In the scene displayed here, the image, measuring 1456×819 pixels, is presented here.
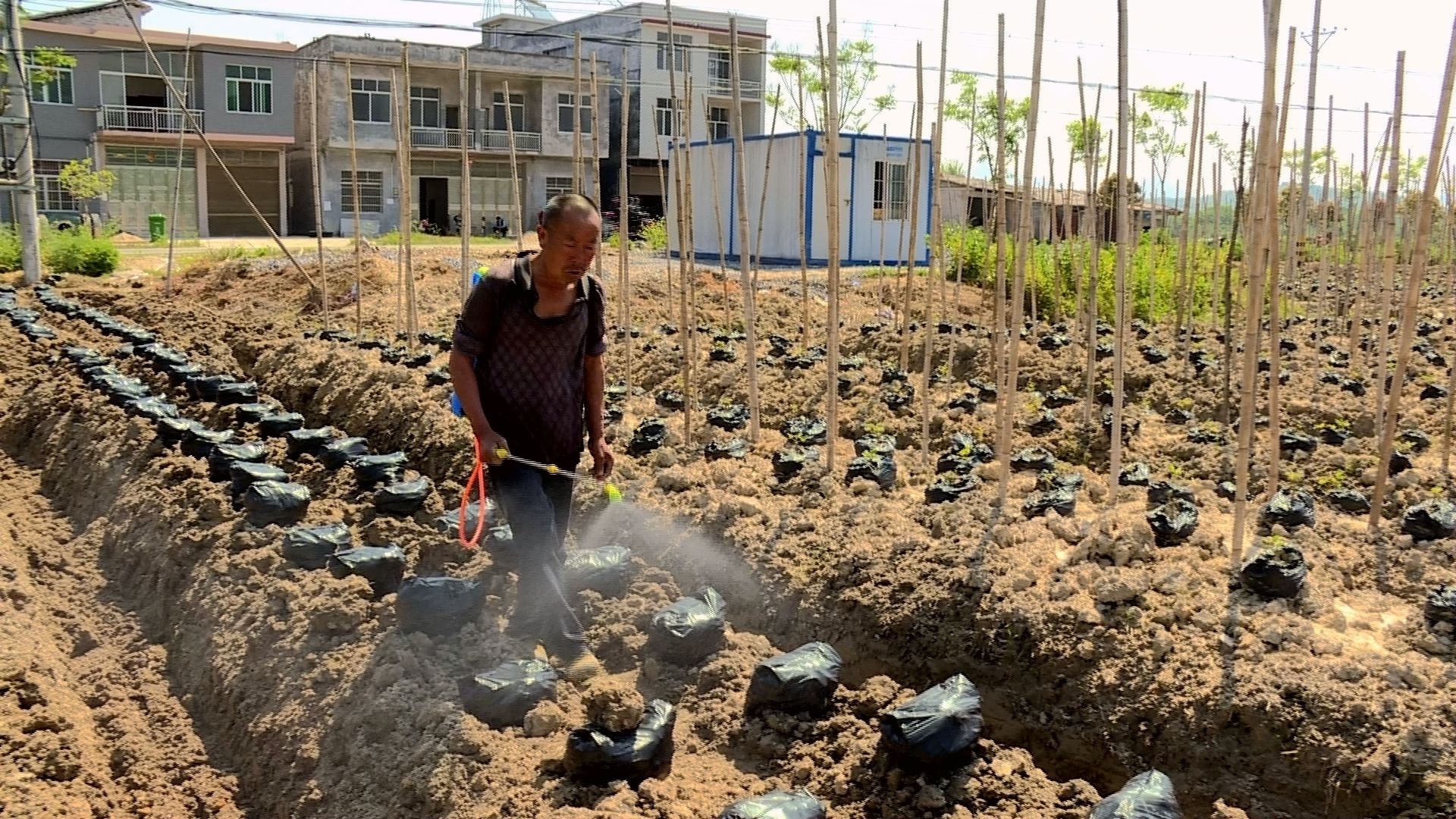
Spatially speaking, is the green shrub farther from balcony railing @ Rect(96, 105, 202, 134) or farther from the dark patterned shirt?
the dark patterned shirt

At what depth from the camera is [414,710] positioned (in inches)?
124

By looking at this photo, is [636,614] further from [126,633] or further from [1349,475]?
[1349,475]

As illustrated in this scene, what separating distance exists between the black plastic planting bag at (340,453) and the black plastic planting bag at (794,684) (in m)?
3.06

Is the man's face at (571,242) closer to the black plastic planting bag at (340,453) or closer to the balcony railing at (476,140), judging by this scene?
the black plastic planting bag at (340,453)

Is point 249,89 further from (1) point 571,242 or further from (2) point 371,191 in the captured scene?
(1) point 571,242

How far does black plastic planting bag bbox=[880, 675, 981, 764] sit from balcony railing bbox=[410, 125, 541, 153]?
94.0ft

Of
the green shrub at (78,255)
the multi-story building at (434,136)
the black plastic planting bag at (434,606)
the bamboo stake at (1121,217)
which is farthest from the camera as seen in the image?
the multi-story building at (434,136)

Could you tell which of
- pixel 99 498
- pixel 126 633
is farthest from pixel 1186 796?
pixel 99 498

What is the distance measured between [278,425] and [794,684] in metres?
4.15

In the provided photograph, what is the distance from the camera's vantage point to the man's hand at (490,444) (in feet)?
10.3

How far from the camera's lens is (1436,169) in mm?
3762

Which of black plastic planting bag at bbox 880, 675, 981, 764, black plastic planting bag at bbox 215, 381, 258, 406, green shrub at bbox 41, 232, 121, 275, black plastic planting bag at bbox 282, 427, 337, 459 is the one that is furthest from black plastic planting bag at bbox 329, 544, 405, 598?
green shrub at bbox 41, 232, 121, 275

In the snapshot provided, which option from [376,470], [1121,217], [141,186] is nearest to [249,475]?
[376,470]

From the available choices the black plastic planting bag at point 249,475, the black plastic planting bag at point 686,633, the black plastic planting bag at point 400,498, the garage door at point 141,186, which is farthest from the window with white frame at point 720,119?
the black plastic planting bag at point 686,633
